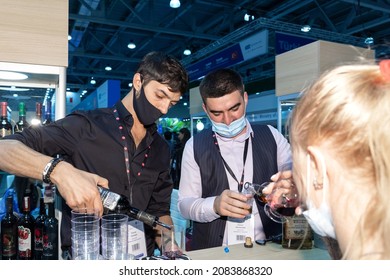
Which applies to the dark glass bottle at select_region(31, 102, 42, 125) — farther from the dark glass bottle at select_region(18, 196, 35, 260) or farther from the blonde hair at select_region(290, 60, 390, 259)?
the blonde hair at select_region(290, 60, 390, 259)

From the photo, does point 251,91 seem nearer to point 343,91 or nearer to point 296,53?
point 296,53

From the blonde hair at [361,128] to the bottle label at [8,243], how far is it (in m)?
1.80

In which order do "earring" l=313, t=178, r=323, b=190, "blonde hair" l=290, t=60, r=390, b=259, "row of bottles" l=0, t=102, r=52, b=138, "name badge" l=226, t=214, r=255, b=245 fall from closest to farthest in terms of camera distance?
1. "blonde hair" l=290, t=60, r=390, b=259
2. "earring" l=313, t=178, r=323, b=190
3. "name badge" l=226, t=214, r=255, b=245
4. "row of bottles" l=0, t=102, r=52, b=138

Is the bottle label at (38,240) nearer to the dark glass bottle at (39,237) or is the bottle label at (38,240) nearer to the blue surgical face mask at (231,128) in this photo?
the dark glass bottle at (39,237)

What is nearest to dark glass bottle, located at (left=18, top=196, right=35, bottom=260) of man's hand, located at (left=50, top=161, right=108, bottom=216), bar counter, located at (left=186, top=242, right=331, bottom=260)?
man's hand, located at (left=50, top=161, right=108, bottom=216)

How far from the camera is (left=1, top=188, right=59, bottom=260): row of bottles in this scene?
70.2 inches

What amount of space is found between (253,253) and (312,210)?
0.82 meters

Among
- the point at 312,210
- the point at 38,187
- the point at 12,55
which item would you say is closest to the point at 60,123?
the point at 12,55

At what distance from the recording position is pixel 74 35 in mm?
10703

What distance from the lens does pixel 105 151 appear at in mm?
1849

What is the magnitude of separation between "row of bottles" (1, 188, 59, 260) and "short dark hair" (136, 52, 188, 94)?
945mm

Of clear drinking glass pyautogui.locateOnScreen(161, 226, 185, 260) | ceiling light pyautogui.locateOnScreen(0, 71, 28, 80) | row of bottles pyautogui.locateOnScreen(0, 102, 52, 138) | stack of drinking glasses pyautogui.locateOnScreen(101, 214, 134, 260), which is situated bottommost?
clear drinking glass pyautogui.locateOnScreen(161, 226, 185, 260)

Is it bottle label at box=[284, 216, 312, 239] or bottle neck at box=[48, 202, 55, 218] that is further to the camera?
bottle neck at box=[48, 202, 55, 218]

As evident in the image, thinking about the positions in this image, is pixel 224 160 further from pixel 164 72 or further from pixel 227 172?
pixel 164 72
